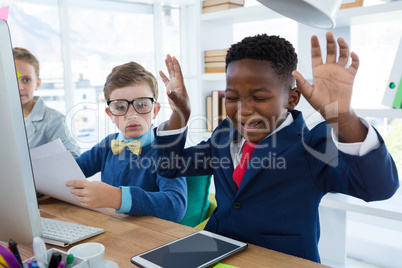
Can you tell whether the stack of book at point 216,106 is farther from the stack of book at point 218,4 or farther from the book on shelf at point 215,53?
the stack of book at point 218,4

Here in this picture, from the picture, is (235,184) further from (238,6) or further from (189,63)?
(189,63)

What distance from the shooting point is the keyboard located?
0.91 meters

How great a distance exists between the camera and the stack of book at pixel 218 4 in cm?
225

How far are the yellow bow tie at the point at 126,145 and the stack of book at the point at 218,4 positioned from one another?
3.93 feet

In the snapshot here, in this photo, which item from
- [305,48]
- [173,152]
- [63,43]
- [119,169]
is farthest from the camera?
[63,43]

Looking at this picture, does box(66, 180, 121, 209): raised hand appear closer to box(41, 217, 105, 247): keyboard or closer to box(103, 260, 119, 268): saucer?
box(41, 217, 105, 247): keyboard

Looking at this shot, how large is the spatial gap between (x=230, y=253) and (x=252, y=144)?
41 centimetres

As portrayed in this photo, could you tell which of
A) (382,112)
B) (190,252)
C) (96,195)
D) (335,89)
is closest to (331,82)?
(335,89)

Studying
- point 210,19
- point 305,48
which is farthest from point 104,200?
point 210,19

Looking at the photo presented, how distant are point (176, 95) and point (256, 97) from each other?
262mm

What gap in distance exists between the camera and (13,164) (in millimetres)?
659

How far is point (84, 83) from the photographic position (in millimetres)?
3441

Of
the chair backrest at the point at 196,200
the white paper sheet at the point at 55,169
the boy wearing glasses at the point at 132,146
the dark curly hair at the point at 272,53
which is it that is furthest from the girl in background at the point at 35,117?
the dark curly hair at the point at 272,53

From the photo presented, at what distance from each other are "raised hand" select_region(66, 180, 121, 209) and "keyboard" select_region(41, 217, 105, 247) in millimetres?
78
